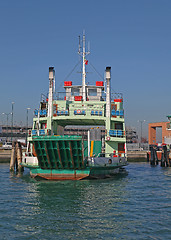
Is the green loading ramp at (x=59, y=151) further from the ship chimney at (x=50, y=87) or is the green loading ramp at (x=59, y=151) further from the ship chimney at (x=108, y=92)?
the ship chimney at (x=108, y=92)

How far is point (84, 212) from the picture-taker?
16.3 m

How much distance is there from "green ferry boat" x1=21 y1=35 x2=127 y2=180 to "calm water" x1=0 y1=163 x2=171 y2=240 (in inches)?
87.4

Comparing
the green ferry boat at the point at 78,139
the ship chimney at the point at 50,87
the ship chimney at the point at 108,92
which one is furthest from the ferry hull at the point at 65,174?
the ship chimney at the point at 50,87

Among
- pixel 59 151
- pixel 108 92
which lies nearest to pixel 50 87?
pixel 108 92

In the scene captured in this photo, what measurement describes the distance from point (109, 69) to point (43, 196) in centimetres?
1734

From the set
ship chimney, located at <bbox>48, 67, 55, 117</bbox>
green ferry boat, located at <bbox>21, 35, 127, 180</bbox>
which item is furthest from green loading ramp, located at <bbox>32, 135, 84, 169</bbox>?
ship chimney, located at <bbox>48, 67, 55, 117</bbox>

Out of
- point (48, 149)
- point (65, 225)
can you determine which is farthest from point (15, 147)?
point (65, 225)

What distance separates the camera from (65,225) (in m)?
13.9

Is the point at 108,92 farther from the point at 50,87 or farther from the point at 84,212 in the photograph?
the point at 84,212

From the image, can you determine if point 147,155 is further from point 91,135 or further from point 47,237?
point 47,237

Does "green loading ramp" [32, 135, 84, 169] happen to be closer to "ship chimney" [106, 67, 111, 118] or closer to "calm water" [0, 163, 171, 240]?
"calm water" [0, 163, 171, 240]

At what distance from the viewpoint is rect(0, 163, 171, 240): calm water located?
13016mm

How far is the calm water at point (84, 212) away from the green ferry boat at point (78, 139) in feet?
7.29

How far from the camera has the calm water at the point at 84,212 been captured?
1302 cm
